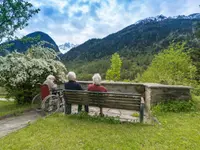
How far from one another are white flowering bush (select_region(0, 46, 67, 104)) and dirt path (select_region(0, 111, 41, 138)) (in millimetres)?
1462

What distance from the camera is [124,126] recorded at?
13.0 feet

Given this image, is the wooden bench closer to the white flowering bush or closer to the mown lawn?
the mown lawn

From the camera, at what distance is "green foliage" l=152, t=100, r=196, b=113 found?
5246 mm

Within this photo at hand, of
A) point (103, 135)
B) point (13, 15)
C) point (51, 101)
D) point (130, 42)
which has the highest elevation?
point (130, 42)

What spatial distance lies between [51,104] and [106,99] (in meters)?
2.12

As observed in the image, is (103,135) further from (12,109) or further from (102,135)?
(12,109)

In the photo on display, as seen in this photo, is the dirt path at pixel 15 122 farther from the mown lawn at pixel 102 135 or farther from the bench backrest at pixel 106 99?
the bench backrest at pixel 106 99

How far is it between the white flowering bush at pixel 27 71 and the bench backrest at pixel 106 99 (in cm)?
247

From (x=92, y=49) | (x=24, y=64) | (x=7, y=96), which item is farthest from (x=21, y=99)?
(x=92, y=49)

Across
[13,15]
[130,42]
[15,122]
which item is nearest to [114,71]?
[13,15]

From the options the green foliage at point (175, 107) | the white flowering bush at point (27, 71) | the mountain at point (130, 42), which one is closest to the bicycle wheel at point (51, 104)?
the white flowering bush at point (27, 71)

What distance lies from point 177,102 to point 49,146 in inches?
175

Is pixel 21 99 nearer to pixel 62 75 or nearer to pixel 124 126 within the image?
pixel 62 75

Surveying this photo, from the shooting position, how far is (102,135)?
11.3ft
